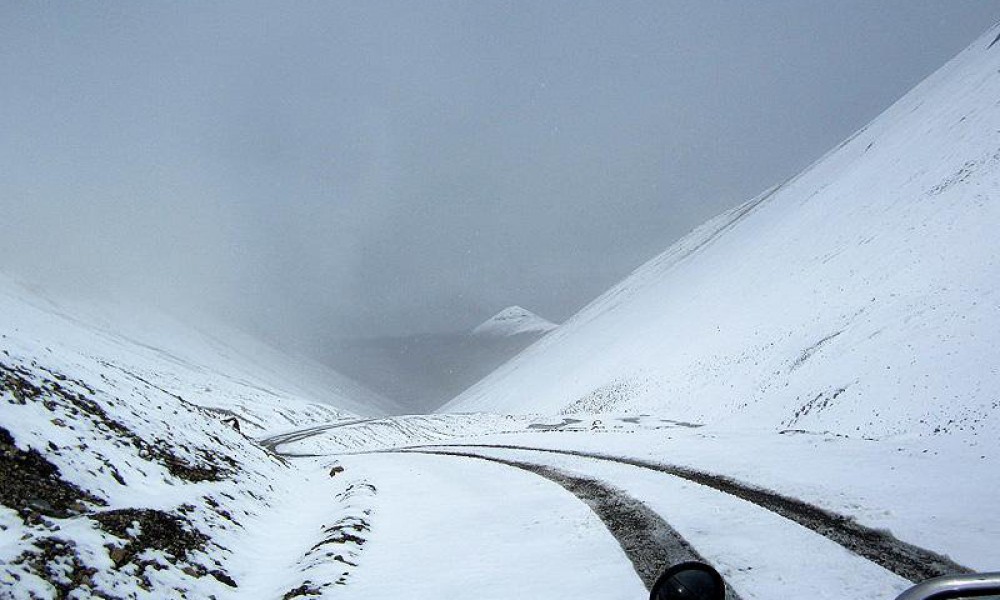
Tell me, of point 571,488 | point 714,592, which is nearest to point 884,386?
point 571,488

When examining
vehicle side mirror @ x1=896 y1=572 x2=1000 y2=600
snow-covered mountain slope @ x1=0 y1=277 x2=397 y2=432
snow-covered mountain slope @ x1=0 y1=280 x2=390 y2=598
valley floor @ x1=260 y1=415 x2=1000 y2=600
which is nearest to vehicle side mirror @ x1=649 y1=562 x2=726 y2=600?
vehicle side mirror @ x1=896 y1=572 x2=1000 y2=600

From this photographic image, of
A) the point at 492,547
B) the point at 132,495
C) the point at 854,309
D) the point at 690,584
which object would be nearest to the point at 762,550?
the point at 492,547

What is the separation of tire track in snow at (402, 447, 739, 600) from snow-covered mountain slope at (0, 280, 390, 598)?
3.65 meters

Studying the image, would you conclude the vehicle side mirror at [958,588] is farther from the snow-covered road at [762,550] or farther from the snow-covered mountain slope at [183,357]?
the snow-covered mountain slope at [183,357]

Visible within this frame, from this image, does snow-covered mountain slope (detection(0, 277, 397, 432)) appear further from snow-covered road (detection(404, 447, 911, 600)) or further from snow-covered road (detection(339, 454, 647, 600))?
snow-covered road (detection(404, 447, 911, 600))

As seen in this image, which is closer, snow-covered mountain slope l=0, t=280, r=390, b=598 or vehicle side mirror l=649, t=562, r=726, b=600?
vehicle side mirror l=649, t=562, r=726, b=600

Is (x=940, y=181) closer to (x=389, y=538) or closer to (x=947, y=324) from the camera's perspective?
(x=947, y=324)

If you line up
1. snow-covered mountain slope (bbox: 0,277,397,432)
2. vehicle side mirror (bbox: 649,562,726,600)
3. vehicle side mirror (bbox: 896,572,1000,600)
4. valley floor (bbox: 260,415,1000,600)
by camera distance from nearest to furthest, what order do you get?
vehicle side mirror (bbox: 896,572,1000,600), vehicle side mirror (bbox: 649,562,726,600), valley floor (bbox: 260,415,1000,600), snow-covered mountain slope (bbox: 0,277,397,432)

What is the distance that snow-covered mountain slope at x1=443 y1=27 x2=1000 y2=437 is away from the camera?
20047mm

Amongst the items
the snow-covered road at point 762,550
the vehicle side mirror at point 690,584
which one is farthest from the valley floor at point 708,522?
the vehicle side mirror at point 690,584

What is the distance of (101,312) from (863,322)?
177168 mm

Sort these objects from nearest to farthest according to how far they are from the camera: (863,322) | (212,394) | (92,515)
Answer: (92,515), (863,322), (212,394)

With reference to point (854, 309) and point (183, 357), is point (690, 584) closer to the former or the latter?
point (854, 309)

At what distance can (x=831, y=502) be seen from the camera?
7035 millimetres
